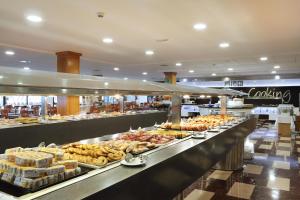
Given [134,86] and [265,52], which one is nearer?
[134,86]

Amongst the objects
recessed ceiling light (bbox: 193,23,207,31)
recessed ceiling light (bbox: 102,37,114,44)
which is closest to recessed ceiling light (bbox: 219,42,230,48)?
recessed ceiling light (bbox: 193,23,207,31)

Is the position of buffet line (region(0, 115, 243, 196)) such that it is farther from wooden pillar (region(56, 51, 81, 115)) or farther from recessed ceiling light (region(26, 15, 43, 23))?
wooden pillar (region(56, 51, 81, 115))

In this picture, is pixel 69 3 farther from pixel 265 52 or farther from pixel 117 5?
pixel 265 52

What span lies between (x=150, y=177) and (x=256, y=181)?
3.00 meters

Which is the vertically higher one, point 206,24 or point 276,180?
point 206,24

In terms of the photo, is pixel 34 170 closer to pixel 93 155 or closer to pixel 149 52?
pixel 93 155

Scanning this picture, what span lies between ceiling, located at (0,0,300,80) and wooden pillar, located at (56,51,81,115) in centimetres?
31

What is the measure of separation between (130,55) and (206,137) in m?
4.80

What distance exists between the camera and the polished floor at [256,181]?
11.7ft

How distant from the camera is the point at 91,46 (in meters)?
6.07

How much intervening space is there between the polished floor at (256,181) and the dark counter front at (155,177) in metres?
0.83

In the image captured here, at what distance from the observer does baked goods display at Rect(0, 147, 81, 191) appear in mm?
1364

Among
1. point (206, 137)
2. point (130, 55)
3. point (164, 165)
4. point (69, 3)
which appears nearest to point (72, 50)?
point (130, 55)

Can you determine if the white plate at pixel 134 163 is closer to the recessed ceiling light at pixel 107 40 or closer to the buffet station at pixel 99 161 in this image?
the buffet station at pixel 99 161
